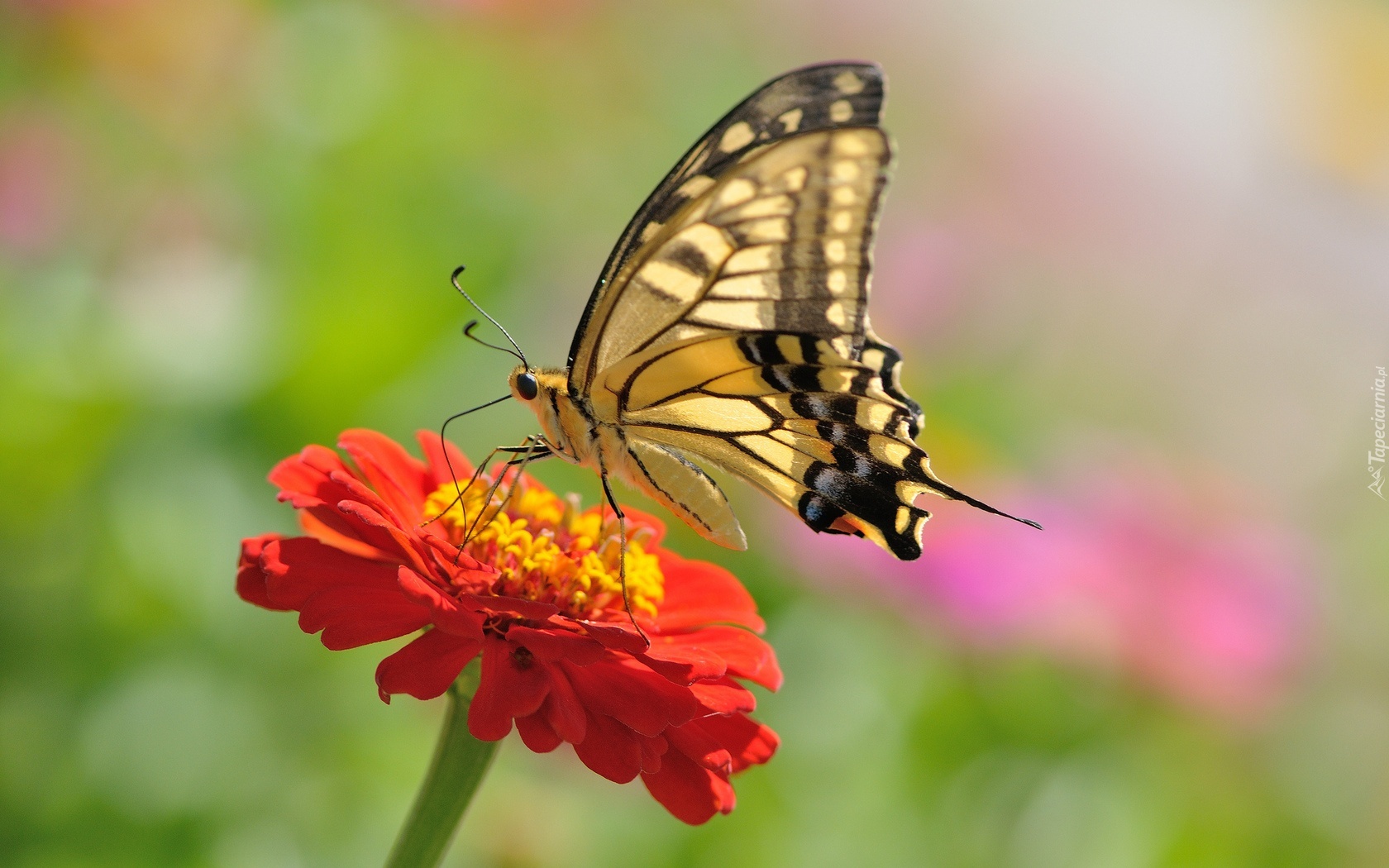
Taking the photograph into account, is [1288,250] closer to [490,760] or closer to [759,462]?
[759,462]

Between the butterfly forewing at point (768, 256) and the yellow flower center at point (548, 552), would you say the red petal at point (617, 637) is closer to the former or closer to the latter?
the yellow flower center at point (548, 552)

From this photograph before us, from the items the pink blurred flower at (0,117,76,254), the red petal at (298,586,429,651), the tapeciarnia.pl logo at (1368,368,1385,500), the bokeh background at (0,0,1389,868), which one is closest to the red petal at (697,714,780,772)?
the red petal at (298,586,429,651)

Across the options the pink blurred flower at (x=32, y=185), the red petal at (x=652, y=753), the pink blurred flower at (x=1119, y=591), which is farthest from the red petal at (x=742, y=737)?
the pink blurred flower at (x=32, y=185)

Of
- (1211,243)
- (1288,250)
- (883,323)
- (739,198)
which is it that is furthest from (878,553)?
(1288,250)

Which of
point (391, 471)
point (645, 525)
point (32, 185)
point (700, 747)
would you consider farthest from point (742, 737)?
point (32, 185)

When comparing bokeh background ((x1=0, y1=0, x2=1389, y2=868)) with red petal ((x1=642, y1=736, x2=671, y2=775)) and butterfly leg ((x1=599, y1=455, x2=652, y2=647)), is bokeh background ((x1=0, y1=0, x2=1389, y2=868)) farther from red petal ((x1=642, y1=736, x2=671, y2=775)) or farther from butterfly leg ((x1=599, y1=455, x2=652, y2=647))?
red petal ((x1=642, y1=736, x2=671, y2=775))

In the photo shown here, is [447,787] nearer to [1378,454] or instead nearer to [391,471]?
[391,471]
